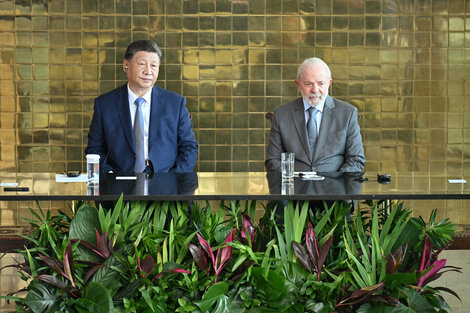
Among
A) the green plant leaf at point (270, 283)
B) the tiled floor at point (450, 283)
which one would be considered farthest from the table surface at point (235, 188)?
the tiled floor at point (450, 283)

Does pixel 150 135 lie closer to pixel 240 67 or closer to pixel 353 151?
pixel 353 151

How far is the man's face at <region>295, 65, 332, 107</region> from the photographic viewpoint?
16.1 feet

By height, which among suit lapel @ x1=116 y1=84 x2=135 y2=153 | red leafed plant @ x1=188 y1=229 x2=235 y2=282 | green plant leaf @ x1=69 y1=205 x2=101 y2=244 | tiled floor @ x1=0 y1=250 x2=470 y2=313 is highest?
suit lapel @ x1=116 y1=84 x2=135 y2=153

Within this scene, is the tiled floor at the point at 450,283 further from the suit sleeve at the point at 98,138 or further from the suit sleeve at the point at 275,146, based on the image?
the suit sleeve at the point at 275,146

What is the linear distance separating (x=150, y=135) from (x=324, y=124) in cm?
118

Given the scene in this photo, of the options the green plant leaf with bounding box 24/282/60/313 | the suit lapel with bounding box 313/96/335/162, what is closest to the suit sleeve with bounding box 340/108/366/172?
the suit lapel with bounding box 313/96/335/162

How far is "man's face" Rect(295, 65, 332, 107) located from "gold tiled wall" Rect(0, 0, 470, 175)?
1.88 m

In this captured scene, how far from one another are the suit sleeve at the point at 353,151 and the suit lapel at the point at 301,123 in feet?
0.85

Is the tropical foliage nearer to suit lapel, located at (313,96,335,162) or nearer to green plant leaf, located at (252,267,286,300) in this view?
green plant leaf, located at (252,267,286,300)

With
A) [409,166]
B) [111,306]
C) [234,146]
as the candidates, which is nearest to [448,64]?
[409,166]

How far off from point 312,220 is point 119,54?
3.52 metres

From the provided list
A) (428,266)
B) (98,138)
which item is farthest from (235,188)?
(98,138)

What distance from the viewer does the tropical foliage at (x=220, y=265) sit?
3.49 metres

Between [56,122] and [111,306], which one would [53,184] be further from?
[56,122]
